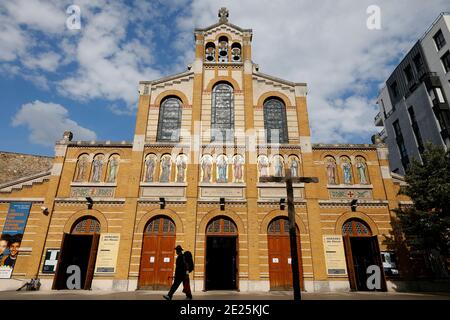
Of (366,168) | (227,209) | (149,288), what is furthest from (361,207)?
(149,288)

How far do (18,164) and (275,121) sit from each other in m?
23.3

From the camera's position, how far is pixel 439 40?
100 feet

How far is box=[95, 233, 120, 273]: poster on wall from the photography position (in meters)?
16.0

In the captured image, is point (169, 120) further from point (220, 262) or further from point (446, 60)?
point (446, 60)

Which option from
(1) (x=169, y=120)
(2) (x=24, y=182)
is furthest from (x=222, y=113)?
(2) (x=24, y=182)

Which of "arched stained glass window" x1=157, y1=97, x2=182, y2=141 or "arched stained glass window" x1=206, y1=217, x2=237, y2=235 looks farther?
"arched stained glass window" x1=157, y1=97, x2=182, y2=141

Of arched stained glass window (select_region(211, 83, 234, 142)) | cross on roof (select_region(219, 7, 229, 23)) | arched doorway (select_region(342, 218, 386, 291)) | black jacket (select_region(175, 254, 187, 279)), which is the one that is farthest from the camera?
cross on roof (select_region(219, 7, 229, 23))

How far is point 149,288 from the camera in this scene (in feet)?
51.5

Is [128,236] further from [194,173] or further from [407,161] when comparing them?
[407,161]

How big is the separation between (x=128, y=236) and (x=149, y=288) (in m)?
3.05

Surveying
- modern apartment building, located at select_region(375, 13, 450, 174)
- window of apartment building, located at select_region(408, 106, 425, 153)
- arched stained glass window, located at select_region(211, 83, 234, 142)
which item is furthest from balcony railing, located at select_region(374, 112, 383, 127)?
arched stained glass window, located at select_region(211, 83, 234, 142)

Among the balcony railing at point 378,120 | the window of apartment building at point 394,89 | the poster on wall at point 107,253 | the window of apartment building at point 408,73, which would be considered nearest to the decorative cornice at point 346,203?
the poster on wall at point 107,253

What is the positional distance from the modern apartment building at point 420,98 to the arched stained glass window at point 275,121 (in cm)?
1716

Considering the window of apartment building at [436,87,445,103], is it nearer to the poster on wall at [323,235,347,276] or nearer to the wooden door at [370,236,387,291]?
the wooden door at [370,236,387,291]
